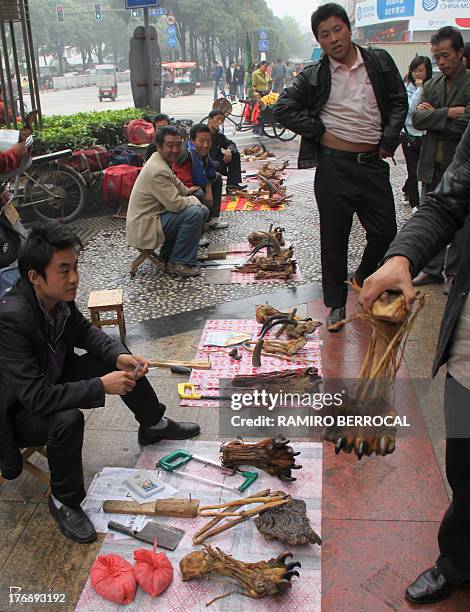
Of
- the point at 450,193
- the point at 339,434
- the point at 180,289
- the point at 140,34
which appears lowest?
the point at 180,289

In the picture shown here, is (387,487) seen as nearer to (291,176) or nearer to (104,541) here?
(104,541)

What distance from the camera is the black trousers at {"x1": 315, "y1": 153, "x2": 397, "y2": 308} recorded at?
4.29 meters

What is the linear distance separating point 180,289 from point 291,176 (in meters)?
5.32

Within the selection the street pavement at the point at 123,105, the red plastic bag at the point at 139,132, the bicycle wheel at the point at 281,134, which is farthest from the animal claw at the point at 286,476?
the street pavement at the point at 123,105

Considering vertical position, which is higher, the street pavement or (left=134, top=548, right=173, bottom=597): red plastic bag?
(left=134, top=548, right=173, bottom=597): red plastic bag

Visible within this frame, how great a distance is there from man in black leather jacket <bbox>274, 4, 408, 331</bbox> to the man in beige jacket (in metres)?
1.59

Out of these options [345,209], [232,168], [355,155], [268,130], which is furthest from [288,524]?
[268,130]

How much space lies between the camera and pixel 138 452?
326 cm

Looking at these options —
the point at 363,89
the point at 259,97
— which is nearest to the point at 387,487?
the point at 363,89

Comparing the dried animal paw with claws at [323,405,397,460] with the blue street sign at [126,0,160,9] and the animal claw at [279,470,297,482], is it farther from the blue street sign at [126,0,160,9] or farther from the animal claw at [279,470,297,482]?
the blue street sign at [126,0,160,9]

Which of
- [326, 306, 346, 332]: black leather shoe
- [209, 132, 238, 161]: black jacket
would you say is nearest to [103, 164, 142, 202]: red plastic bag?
[209, 132, 238, 161]: black jacket

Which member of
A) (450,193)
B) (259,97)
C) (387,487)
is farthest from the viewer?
(259,97)

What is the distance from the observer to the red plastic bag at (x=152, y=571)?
2.36 m

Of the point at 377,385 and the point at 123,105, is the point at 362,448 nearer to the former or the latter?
the point at 377,385
